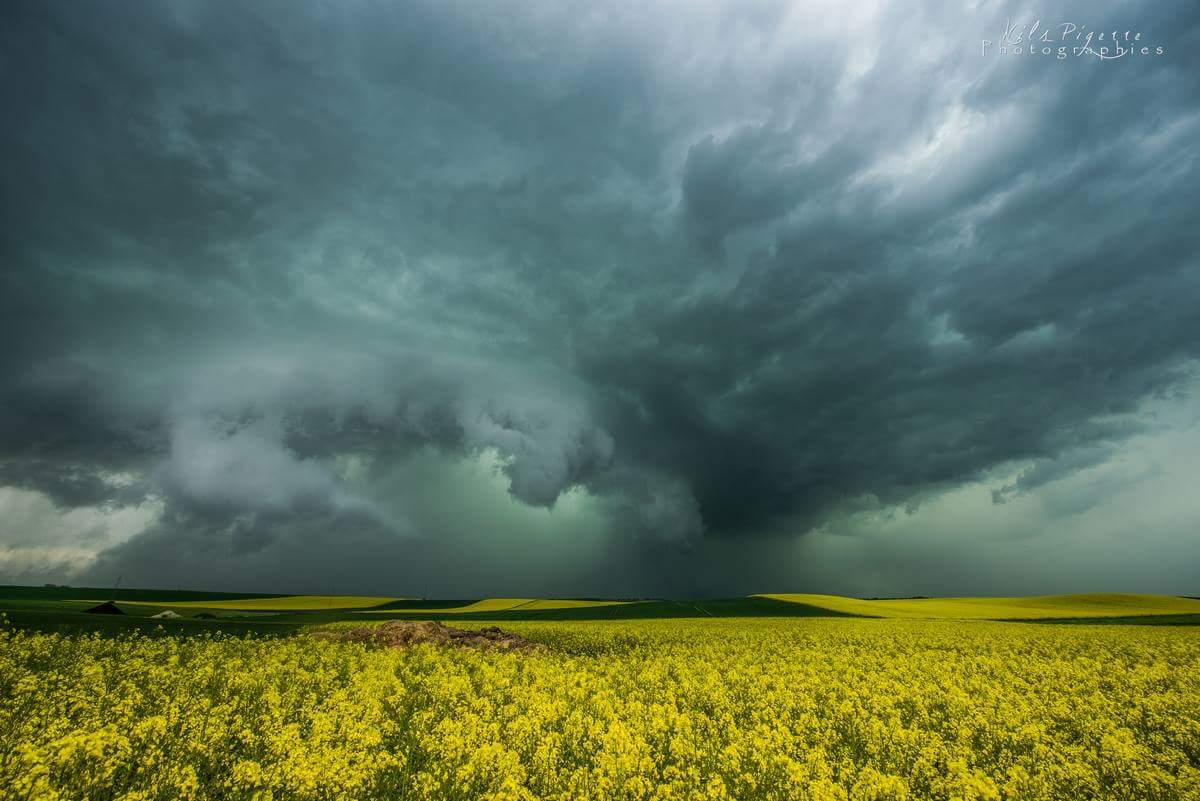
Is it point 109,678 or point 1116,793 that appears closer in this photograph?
point 1116,793

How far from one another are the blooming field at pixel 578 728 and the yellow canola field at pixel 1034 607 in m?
53.5

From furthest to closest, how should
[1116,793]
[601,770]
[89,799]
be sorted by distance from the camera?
[1116,793]
[601,770]
[89,799]

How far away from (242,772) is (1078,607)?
113053mm

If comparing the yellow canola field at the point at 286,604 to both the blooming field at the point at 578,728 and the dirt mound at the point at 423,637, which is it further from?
the blooming field at the point at 578,728

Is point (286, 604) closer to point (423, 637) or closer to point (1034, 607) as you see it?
point (423, 637)

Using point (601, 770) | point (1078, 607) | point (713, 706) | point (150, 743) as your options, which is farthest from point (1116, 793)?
point (1078, 607)

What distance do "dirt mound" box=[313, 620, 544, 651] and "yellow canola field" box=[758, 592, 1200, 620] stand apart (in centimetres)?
5723

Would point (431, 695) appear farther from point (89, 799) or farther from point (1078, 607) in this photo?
point (1078, 607)

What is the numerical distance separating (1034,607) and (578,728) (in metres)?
103

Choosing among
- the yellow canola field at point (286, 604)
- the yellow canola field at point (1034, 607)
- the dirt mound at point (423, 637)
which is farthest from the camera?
the yellow canola field at point (286, 604)

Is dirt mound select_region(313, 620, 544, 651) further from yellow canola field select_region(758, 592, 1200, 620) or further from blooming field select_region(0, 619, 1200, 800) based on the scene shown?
yellow canola field select_region(758, 592, 1200, 620)

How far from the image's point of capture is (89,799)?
780 cm

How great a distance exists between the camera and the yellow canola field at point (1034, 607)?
223 feet

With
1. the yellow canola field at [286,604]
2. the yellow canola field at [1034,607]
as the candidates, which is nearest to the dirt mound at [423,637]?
the yellow canola field at [1034,607]
